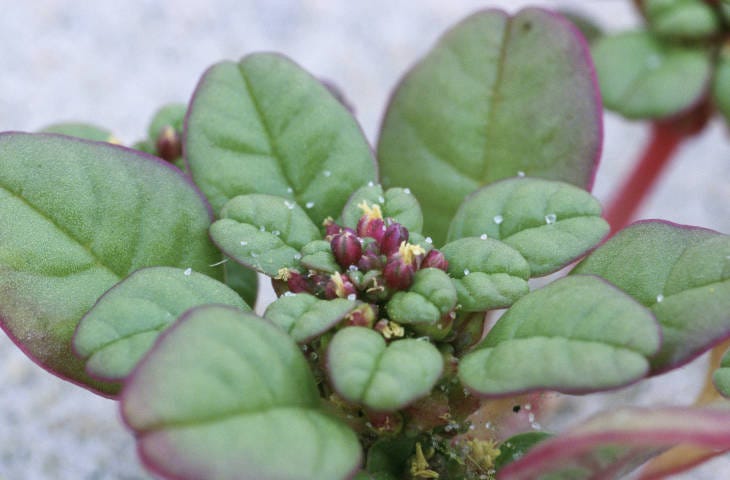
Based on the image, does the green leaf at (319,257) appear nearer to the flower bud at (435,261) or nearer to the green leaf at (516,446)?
the flower bud at (435,261)

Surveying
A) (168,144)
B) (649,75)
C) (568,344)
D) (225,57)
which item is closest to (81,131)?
(168,144)

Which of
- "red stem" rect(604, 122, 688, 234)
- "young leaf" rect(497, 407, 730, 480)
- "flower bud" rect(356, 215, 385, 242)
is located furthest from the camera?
"red stem" rect(604, 122, 688, 234)

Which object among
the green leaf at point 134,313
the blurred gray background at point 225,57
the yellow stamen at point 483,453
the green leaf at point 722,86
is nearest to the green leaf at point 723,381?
the yellow stamen at point 483,453

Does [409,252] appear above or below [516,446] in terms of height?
above

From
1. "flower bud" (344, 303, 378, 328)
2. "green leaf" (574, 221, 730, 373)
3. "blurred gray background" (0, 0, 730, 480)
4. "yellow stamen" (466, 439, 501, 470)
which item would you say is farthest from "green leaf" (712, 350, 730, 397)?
"blurred gray background" (0, 0, 730, 480)

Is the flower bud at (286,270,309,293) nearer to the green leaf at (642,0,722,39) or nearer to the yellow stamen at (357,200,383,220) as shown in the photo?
the yellow stamen at (357,200,383,220)

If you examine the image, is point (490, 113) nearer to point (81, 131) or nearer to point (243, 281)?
point (243, 281)
